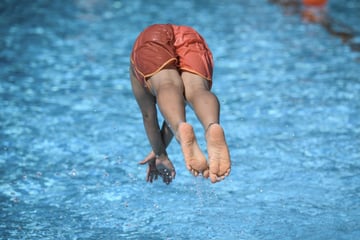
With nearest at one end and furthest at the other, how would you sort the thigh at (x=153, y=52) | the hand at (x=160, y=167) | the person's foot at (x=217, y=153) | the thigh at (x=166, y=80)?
the person's foot at (x=217, y=153), the thigh at (x=166, y=80), the thigh at (x=153, y=52), the hand at (x=160, y=167)

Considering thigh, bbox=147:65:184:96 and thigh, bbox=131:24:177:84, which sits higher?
thigh, bbox=131:24:177:84

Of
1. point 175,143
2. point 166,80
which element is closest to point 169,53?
point 166,80

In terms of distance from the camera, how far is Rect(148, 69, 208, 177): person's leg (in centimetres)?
357

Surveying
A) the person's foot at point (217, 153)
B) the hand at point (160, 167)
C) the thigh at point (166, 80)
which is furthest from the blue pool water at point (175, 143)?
the thigh at point (166, 80)

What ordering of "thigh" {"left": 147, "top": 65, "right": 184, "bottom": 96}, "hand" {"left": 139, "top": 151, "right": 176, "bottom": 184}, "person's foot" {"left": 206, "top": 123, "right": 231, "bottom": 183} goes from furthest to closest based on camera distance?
"hand" {"left": 139, "top": 151, "right": 176, "bottom": 184} → "thigh" {"left": 147, "top": 65, "right": 184, "bottom": 96} → "person's foot" {"left": 206, "top": 123, "right": 231, "bottom": 183}

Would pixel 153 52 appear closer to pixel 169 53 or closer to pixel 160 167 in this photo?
pixel 169 53

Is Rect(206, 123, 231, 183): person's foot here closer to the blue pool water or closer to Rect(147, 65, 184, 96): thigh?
Rect(147, 65, 184, 96): thigh

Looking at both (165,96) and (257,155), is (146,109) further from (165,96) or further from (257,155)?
(257,155)

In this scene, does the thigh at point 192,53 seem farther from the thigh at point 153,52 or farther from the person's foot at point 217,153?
the person's foot at point 217,153

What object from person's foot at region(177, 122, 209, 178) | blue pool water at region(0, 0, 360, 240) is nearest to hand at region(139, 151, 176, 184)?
blue pool water at region(0, 0, 360, 240)

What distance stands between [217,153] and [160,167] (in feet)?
3.44

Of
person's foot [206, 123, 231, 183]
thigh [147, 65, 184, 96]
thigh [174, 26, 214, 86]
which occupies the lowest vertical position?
person's foot [206, 123, 231, 183]

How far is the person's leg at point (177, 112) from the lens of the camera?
3570 millimetres

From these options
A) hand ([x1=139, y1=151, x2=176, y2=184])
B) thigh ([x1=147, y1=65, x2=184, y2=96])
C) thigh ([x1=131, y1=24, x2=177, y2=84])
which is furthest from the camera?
hand ([x1=139, y1=151, x2=176, y2=184])
